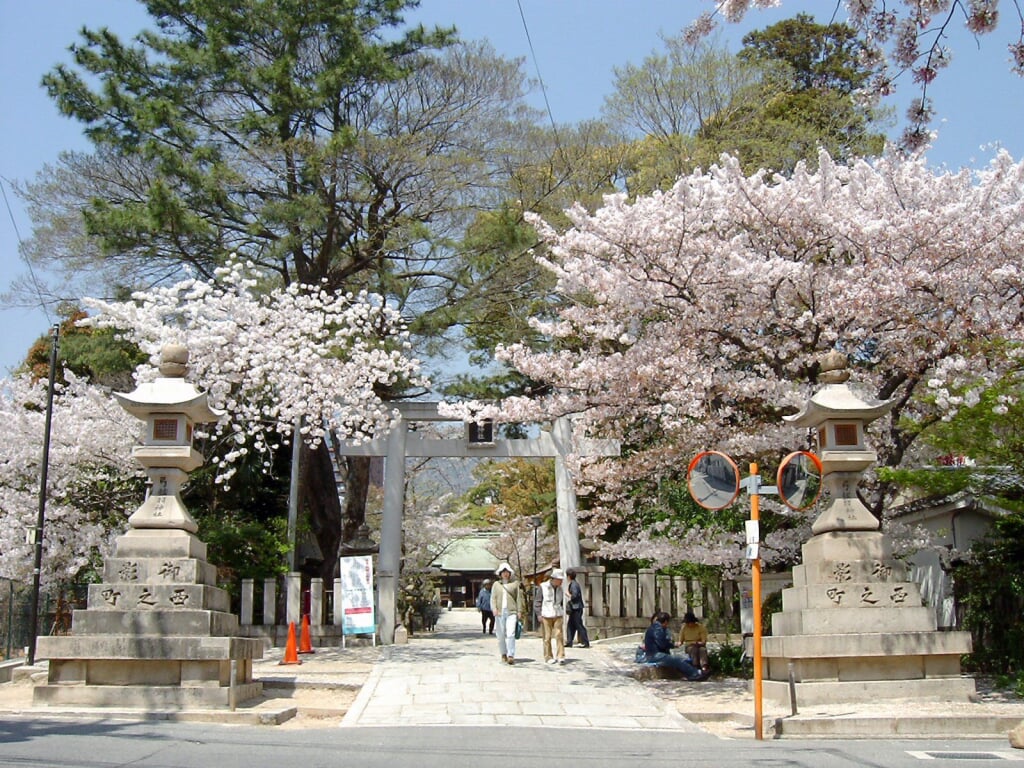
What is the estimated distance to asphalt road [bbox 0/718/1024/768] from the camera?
8375 mm

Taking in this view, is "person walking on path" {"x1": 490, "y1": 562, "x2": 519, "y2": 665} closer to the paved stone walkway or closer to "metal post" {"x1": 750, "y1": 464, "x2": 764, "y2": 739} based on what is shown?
the paved stone walkway

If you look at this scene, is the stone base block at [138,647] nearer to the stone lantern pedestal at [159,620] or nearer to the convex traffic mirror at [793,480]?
the stone lantern pedestal at [159,620]

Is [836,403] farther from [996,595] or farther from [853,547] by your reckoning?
[996,595]

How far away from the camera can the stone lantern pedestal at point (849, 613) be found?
39.0 feet

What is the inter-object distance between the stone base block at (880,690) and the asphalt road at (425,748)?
153 cm

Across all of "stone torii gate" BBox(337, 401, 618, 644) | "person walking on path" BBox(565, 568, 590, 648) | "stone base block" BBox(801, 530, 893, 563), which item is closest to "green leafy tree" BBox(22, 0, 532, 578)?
"stone torii gate" BBox(337, 401, 618, 644)

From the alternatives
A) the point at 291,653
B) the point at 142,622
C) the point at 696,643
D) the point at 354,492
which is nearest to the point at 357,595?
the point at 291,653

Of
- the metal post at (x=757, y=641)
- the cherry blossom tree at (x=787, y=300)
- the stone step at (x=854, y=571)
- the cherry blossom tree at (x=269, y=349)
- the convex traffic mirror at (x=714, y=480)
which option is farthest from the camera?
the cherry blossom tree at (x=269, y=349)

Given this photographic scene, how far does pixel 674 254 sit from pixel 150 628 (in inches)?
342

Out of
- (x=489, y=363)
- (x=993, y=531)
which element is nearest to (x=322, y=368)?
(x=489, y=363)

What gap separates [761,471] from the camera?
15.9 meters

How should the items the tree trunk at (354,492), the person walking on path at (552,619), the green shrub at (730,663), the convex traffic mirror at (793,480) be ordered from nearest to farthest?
the convex traffic mirror at (793,480) < the green shrub at (730,663) < the person walking on path at (552,619) < the tree trunk at (354,492)

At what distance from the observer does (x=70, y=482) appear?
21312 millimetres

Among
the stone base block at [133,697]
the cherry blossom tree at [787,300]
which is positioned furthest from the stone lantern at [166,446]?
the cherry blossom tree at [787,300]
